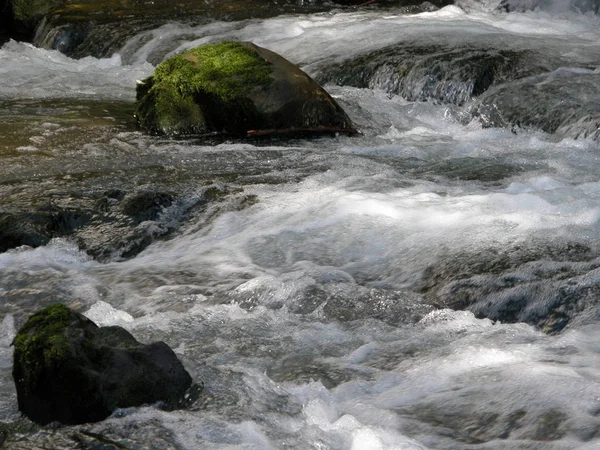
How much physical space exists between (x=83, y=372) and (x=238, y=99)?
478 cm

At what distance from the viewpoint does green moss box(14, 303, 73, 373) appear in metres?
3.23

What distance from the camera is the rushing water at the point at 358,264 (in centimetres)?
326

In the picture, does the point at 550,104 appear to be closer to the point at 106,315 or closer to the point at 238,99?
the point at 238,99

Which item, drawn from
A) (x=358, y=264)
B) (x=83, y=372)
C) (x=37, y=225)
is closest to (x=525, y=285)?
(x=358, y=264)

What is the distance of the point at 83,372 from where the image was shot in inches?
127

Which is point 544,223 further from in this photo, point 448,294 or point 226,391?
point 226,391

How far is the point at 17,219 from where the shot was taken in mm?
5434

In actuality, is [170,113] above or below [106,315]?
above

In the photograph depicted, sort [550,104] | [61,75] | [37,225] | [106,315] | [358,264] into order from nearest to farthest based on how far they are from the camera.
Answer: [106,315] → [358,264] → [37,225] → [550,104] → [61,75]

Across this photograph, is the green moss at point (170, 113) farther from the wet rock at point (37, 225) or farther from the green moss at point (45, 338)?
the green moss at point (45, 338)

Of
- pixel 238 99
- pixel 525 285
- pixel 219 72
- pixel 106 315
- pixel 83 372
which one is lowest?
pixel 106 315

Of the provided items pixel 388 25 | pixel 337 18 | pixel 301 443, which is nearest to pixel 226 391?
pixel 301 443

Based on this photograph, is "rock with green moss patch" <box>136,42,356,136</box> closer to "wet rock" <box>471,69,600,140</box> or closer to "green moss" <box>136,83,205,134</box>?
"green moss" <box>136,83,205,134</box>

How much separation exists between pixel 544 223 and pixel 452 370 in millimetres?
1720
